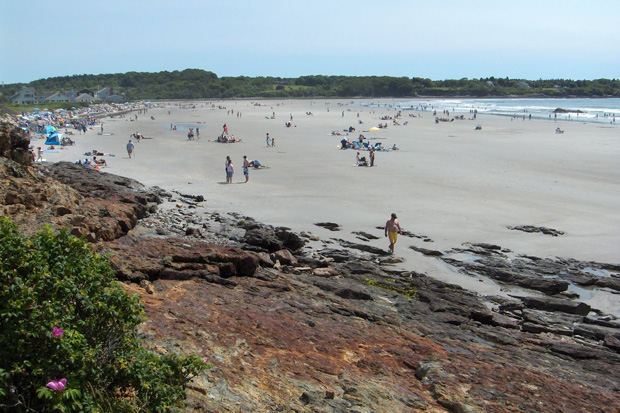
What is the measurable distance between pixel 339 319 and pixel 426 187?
16.1m

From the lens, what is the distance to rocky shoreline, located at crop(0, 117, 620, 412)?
6957 millimetres

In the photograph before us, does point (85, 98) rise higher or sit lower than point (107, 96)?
lower

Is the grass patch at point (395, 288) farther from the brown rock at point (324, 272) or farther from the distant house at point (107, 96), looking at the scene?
the distant house at point (107, 96)

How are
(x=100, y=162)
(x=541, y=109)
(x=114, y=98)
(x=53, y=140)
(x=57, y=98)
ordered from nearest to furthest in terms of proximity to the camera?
(x=100, y=162)
(x=53, y=140)
(x=541, y=109)
(x=57, y=98)
(x=114, y=98)

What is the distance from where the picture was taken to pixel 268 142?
40.6 meters

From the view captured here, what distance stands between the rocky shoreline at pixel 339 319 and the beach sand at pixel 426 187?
4.20ft

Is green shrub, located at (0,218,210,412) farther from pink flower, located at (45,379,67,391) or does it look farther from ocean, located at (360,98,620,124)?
ocean, located at (360,98,620,124)

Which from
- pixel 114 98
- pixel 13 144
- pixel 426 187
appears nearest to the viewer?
pixel 13 144

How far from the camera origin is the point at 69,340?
4.44m

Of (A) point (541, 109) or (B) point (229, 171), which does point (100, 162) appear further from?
(A) point (541, 109)

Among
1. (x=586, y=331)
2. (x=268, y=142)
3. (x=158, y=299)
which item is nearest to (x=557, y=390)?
(x=586, y=331)

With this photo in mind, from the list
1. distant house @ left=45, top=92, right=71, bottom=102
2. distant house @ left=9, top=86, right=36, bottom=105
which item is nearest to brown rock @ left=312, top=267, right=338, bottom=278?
distant house @ left=45, top=92, right=71, bottom=102

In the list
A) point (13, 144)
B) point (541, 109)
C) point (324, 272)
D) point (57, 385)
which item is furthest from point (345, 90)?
point (57, 385)

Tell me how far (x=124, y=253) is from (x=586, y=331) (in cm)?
934
